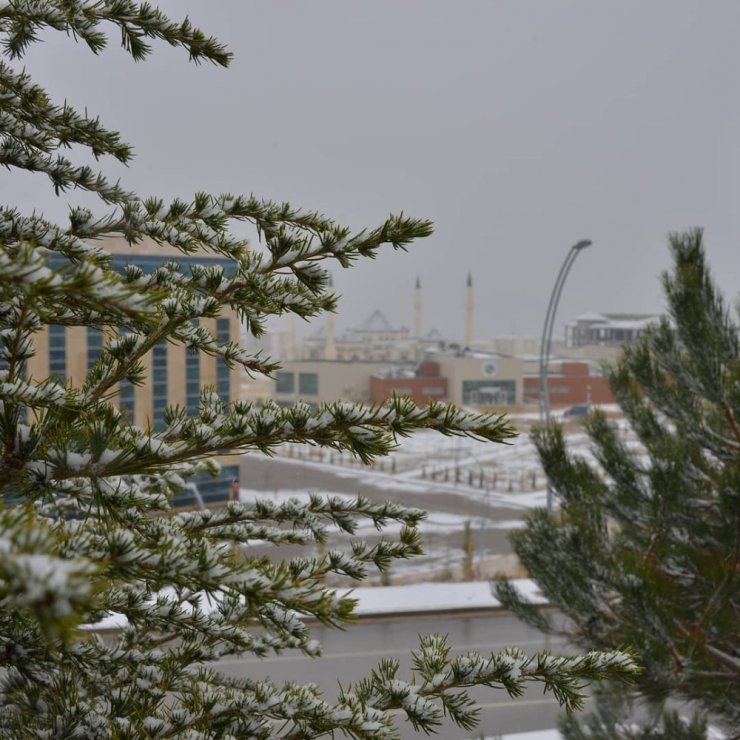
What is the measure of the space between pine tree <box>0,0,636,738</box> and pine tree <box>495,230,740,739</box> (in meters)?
2.80

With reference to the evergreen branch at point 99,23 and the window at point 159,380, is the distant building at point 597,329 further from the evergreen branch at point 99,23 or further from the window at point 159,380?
the evergreen branch at point 99,23

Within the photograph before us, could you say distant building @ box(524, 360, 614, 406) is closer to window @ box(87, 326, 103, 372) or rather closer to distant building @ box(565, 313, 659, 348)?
distant building @ box(565, 313, 659, 348)

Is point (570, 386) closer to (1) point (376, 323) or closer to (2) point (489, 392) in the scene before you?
(2) point (489, 392)

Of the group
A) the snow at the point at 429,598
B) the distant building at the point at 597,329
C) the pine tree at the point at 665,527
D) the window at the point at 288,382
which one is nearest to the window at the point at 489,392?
the window at the point at 288,382

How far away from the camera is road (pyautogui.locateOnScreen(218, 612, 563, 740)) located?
9.14 m

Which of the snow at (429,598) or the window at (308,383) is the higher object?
the window at (308,383)

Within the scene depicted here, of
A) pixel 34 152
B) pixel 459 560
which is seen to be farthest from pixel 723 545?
pixel 459 560

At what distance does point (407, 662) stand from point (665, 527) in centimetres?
633

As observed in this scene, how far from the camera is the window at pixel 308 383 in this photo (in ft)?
149

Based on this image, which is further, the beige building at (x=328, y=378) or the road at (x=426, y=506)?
the beige building at (x=328, y=378)

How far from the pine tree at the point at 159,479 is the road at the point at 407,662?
22.5 ft

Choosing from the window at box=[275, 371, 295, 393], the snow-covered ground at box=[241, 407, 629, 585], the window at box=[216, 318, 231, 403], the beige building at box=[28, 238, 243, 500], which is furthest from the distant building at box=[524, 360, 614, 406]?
the window at box=[216, 318, 231, 403]

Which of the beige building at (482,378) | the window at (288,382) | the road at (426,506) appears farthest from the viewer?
the beige building at (482,378)

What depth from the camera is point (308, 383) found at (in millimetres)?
45719
